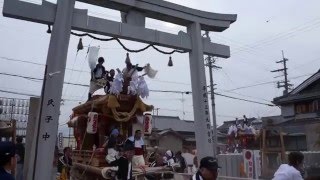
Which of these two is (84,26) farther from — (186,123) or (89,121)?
(186,123)

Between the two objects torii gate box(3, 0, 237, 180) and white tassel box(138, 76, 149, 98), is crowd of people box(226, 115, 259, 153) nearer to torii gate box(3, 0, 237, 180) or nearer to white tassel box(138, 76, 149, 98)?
torii gate box(3, 0, 237, 180)

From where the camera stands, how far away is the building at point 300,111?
1783 cm

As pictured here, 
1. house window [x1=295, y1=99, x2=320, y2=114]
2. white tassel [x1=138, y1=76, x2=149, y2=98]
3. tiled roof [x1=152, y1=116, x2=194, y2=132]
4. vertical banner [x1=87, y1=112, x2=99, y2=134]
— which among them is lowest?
vertical banner [x1=87, y1=112, x2=99, y2=134]

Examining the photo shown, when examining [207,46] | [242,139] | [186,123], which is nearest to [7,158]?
[207,46]

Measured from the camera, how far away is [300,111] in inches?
784

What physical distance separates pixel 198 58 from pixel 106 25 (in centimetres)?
289

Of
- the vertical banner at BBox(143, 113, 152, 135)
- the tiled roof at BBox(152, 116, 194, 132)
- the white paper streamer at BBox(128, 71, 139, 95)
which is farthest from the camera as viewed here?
the tiled roof at BBox(152, 116, 194, 132)

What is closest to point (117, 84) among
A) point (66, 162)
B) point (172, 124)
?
point (66, 162)

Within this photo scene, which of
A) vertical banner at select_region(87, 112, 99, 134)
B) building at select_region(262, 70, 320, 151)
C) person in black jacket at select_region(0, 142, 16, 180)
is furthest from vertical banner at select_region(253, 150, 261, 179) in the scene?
person in black jacket at select_region(0, 142, 16, 180)

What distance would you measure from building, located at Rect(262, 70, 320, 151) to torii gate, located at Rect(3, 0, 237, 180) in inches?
332

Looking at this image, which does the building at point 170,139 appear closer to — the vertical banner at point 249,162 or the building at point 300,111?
the building at point 300,111

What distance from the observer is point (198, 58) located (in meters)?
9.65

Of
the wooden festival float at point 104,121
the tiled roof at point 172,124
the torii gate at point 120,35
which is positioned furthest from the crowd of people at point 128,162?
the tiled roof at point 172,124

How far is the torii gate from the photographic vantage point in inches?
275
